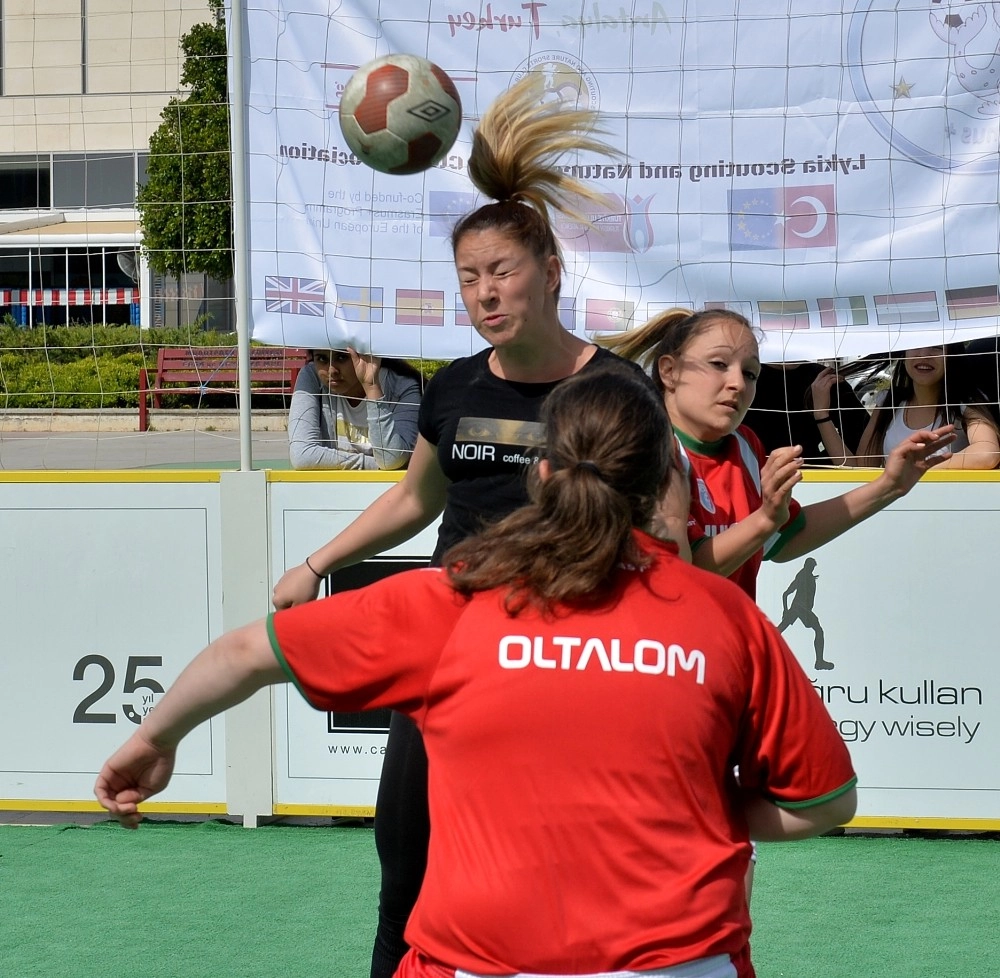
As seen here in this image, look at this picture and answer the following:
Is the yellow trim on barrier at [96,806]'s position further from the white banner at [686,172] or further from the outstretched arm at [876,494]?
the outstretched arm at [876,494]

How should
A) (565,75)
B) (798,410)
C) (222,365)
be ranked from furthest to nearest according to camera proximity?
1. (222,365)
2. (798,410)
3. (565,75)

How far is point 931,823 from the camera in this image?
5.04 metres

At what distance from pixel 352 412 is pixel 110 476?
0.99 meters

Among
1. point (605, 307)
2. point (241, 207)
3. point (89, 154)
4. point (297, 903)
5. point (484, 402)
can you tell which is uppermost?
point (89, 154)

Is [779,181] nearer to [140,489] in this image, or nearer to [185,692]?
[140,489]

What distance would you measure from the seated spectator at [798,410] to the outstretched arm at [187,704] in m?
4.06

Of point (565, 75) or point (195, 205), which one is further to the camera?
point (195, 205)

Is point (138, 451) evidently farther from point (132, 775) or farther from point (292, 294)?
point (132, 775)

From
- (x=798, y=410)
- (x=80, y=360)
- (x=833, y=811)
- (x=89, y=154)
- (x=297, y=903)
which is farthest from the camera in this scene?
(x=89, y=154)

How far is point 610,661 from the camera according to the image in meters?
1.69

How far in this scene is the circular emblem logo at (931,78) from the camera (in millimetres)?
4992

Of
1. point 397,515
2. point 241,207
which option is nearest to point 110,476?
point 241,207

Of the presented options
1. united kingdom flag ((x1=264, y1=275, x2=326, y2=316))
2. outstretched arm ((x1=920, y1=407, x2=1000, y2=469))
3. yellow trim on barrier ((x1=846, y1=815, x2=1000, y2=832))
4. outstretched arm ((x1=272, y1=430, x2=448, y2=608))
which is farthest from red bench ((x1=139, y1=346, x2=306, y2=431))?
outstretched arm ((x1=272, y1=430, x2=448, y2=608))

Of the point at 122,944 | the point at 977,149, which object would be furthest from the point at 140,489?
the point at 977,149
